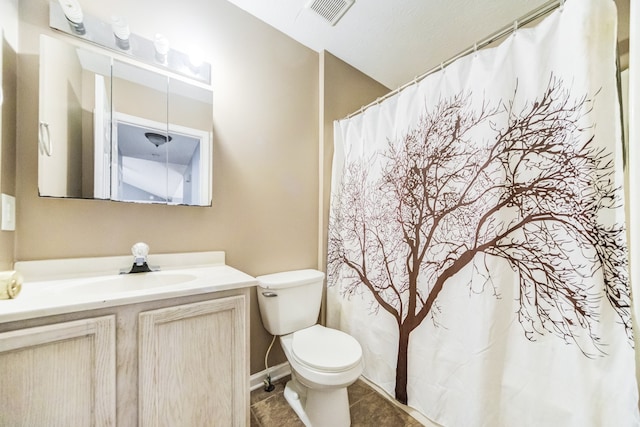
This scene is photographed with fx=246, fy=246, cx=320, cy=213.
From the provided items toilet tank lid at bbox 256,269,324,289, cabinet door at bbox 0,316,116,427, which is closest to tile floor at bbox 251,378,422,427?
toilet tank lid at bbox 256,269,324,289

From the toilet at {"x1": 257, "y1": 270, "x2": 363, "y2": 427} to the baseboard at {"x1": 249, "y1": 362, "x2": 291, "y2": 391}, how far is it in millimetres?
169

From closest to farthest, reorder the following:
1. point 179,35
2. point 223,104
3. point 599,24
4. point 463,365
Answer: point 599,24 < point 463,365 < point 179,35 < point 223,104

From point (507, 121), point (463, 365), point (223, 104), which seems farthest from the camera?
point (223, 104)

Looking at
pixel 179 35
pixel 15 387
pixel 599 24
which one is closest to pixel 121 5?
pixel 179 35

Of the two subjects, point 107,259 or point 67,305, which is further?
point 107,259

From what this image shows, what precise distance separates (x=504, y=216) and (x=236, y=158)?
1.46 m

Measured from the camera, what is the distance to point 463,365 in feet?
3.80

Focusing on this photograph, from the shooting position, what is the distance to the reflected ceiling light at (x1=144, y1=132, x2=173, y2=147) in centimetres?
128

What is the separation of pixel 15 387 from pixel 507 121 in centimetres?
190

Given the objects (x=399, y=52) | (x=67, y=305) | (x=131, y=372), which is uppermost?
(x=399, y=52)

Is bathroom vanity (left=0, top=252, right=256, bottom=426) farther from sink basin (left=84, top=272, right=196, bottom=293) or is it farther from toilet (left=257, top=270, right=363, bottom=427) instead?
toilet (left=257, top=270, right=363, bottom=427)

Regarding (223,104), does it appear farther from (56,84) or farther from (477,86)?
(477,86)

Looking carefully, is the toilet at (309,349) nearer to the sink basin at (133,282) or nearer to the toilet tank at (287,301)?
the toilet tank at (287,301)

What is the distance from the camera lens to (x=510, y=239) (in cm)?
104
